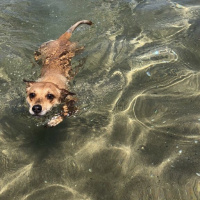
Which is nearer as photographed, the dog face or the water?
the water

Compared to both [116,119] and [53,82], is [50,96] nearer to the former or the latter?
[53,82]

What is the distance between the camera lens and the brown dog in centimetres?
382

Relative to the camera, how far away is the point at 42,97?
3834mm

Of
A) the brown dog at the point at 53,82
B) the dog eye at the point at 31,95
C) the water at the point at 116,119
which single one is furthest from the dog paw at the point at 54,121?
the dog eye at the point at 31,95

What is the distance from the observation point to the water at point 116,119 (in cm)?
312

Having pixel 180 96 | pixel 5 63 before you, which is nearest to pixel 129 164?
pixel 180 96

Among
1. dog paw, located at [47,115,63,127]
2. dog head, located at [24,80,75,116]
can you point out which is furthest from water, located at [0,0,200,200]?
dog head, located at [24,80,75,116]

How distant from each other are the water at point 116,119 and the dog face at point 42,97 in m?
0.36

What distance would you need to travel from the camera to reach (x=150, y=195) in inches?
116

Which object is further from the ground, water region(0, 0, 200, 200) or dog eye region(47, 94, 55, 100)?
dog eye region(47, 94, 55, 100)

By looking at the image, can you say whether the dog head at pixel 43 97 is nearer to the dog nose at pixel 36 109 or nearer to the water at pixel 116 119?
the dog nose at pixel 36 109

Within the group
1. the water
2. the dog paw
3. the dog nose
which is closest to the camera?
the water

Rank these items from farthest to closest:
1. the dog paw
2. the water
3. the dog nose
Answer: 1. the dog paw
2. the dog nose
3. the water

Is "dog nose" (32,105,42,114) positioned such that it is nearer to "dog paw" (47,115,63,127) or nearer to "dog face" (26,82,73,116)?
"dog face" (26,82,73,116)
